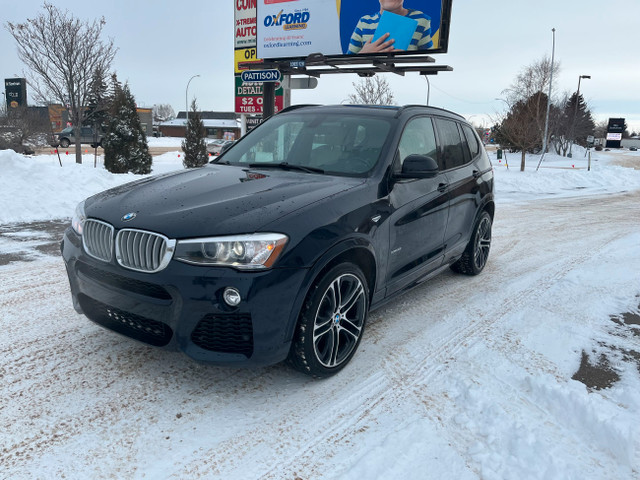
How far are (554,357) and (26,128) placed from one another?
88.1 feet

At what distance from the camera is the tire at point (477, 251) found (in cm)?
541

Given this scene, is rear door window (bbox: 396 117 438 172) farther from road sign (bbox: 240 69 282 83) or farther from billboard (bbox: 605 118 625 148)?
billboard (bbox: 605 118 625 148)

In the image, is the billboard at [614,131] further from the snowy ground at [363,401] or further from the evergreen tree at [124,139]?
the snowy ground at [363,401]


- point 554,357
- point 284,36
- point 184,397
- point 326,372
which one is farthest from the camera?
point 284,36

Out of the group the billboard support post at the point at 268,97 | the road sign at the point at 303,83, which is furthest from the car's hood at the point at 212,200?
the road sign at the point at 303,83

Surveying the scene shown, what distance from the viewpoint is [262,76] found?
41.9 feet

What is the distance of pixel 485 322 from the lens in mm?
4195

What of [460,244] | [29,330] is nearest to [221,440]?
[29,330]

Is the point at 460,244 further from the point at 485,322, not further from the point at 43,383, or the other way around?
the point at 43,383

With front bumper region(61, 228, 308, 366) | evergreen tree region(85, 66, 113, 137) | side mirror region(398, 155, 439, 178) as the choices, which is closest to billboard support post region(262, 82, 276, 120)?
evergreen tree region(85, 66, 113, 137)

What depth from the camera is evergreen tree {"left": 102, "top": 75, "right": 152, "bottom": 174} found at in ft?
55.4

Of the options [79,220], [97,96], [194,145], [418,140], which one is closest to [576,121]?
[194,145]

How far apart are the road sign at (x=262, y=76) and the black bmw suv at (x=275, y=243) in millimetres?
8743

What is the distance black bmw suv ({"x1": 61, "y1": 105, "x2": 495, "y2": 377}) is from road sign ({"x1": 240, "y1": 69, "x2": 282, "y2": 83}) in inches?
344
